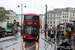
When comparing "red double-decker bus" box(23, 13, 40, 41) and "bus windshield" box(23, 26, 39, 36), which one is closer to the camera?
"red double-decker bus" box(23, 13, 40, 41)

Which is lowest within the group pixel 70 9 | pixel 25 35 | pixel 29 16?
pixel 25 35

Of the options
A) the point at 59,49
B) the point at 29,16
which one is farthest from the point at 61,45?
the point at 29,16

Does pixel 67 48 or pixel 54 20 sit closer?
pixel 67 48

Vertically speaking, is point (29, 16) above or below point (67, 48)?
above

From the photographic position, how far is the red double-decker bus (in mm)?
25562

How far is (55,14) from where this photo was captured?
5428 inches

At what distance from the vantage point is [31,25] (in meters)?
26.1

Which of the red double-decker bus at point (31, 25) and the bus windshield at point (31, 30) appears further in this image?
the bus windshield at point (31, 30)

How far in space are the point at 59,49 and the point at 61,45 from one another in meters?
0.36

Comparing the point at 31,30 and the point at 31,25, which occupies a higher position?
the point at 31,25

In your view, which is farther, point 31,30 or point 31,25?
point 31,30

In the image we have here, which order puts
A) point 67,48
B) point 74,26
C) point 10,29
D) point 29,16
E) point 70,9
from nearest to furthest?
point 67,48 < point 74,26 < point 29,16 < point 10,29 < point 70,9

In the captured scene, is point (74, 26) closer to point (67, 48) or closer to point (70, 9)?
point (67, 48)

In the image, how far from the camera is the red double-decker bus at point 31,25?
25562 millimetres
